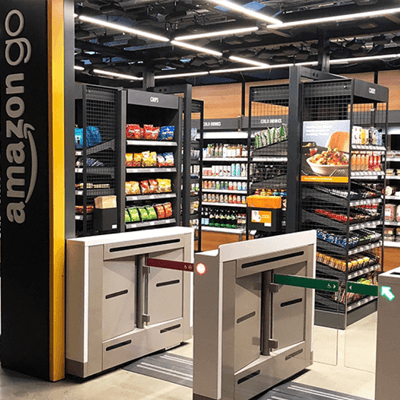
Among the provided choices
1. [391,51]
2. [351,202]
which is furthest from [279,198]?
[391,51]

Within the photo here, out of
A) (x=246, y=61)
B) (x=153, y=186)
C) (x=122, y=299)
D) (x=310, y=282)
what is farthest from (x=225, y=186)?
(x=310, y=282)

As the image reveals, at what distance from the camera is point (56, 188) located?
4.14 metres

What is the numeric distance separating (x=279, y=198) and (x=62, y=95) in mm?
2920

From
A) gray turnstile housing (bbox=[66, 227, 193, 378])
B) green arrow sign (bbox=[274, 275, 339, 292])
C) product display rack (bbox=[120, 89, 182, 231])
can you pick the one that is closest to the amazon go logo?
gray turnstile housing (bbox=[66, 227, 193, 378])

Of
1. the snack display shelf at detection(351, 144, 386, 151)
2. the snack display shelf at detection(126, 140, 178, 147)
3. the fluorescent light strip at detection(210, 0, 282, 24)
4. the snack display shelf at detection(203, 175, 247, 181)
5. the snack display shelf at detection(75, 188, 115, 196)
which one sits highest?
the fluorescent light strip at detection(210, 0, 282, 24)

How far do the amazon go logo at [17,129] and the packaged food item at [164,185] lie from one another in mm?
3343

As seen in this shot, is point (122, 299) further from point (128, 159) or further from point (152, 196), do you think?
point (152, 196)

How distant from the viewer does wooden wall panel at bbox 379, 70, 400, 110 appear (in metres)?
10.3

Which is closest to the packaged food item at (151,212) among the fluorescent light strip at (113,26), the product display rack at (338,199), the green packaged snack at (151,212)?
the green packaged snack at (151,212)

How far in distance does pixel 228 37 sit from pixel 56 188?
8.24 m

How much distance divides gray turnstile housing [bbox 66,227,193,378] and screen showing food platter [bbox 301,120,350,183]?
1773 mm

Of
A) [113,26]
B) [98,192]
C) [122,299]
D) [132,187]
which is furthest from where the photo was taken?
[113,26]

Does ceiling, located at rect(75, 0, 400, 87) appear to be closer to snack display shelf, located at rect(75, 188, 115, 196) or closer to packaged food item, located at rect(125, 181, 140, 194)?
packaged food item, located at rect(125, 181, 140, 194)

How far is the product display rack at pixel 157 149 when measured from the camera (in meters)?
7.19
